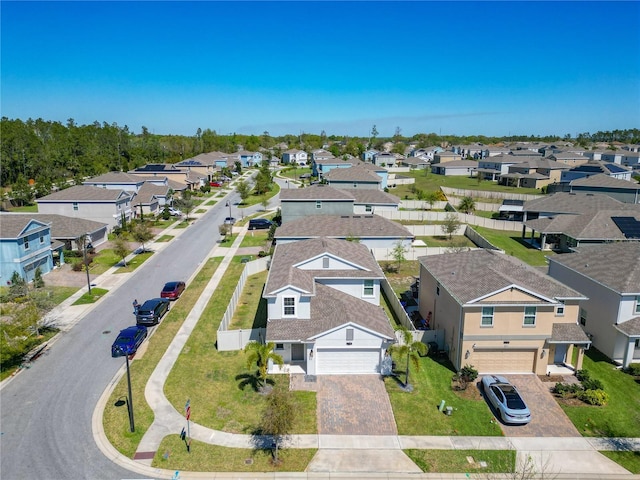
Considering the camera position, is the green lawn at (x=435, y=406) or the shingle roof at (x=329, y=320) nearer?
the green lawn at (x=435, y=406)

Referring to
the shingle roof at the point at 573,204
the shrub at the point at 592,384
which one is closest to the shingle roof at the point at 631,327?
the shrub at the point at 592,384

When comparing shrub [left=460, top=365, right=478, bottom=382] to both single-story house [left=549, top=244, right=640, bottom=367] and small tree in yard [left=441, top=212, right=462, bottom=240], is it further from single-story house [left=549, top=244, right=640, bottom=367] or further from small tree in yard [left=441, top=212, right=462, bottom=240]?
small tree in yard [left=441, top=212, right=462, bottom=240]

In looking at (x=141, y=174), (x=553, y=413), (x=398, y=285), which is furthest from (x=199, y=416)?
(x=141, y=174)

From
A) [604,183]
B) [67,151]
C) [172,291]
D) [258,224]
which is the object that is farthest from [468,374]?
[67,151]

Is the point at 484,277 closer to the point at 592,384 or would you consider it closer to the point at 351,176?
the point at 592,384

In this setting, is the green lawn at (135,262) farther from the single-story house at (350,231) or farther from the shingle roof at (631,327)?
the shingle roof at (631,327)

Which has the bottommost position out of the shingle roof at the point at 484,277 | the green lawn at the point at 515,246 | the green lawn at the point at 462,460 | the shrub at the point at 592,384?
the green lawn at the point at 462,460
